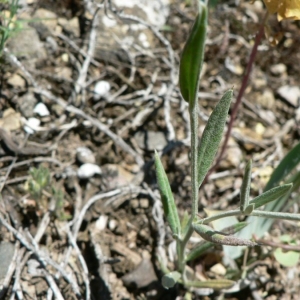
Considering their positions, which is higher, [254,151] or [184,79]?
[184,79]

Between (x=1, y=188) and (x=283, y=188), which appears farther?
(x=1, y=188)

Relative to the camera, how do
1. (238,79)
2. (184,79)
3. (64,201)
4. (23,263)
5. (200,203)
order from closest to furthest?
(184,79)
(23,263)
(64,201)
(200,203)
(238,79)

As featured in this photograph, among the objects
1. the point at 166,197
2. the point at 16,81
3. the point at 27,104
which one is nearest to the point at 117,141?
the point at 27,104

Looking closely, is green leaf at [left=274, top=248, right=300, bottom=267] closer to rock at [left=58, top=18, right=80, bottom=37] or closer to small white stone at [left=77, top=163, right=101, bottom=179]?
small white stone at [left=77, top=163, right=101, bottom=179]

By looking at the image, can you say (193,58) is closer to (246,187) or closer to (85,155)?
(246,187)

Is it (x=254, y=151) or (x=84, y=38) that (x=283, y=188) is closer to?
(x=254, y=151)

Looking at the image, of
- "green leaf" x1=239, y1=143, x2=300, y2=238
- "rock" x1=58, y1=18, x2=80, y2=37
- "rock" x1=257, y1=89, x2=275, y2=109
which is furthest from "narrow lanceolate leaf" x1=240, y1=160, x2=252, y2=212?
"rock" x1=58, y1=18, x2=80, y2=37

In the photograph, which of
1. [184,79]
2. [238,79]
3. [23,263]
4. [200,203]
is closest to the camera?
[184,79]

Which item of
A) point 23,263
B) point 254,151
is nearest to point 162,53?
point 254,151
